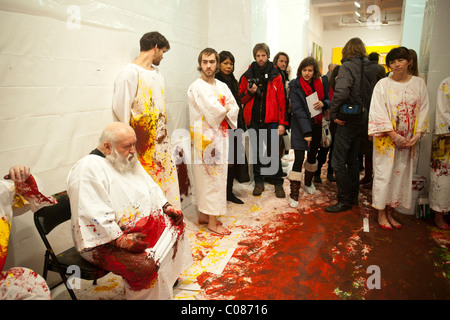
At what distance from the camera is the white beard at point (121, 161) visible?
174 centimetres

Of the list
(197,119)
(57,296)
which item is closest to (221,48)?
(197,119)

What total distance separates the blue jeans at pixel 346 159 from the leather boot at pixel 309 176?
444mm

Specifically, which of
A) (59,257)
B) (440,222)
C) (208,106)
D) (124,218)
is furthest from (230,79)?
(440,222)

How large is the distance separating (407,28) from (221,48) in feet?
8.41

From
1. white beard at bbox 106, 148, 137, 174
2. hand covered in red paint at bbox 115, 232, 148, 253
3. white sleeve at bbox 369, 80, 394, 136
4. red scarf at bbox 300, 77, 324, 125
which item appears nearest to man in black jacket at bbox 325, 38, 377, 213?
white sleeve at bbox 369, 80, 394, 136

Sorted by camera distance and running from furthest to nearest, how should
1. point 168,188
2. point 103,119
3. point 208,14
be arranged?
point 208,14
point 168,188
point 103,119

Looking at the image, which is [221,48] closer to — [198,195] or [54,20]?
[198,195]

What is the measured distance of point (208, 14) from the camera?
3.96 metres

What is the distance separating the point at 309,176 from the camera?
382 centimetres

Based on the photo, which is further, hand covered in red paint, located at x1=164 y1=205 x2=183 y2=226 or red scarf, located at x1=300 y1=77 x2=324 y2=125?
red scarf, located at x1=300 y1=77 x2=324 y2=125

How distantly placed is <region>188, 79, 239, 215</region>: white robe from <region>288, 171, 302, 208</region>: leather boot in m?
0.94

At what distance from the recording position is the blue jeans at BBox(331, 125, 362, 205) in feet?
10.3

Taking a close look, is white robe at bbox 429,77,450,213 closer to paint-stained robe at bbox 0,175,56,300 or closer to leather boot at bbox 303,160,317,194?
leather boot at bbox 303,160,317,194

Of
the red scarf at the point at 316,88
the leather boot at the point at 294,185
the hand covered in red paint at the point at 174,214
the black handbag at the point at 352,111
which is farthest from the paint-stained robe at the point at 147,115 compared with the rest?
the black handbag at the point at 352,111
